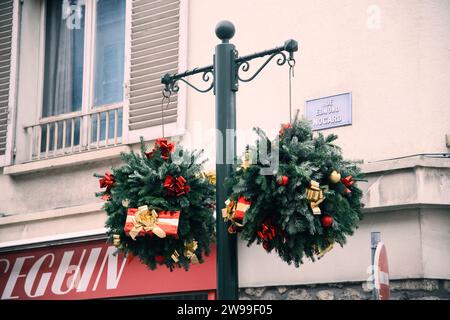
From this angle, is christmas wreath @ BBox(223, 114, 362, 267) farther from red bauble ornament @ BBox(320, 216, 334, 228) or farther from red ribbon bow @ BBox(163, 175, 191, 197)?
red ribbon bow @ BBox(163, 175, 191, 197)

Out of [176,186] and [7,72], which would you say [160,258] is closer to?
[176,186]

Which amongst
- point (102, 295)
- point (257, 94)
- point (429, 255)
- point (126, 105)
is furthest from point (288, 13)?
point (102, 295)

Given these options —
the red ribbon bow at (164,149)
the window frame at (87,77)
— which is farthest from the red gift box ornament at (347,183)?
A: the window frame at (87,77)

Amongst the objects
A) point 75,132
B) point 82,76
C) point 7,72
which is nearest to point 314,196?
point 75,132

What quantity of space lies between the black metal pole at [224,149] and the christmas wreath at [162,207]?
0.34m

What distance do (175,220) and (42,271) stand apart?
186 inches

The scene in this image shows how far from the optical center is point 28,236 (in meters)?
10.3

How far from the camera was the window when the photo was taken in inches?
410

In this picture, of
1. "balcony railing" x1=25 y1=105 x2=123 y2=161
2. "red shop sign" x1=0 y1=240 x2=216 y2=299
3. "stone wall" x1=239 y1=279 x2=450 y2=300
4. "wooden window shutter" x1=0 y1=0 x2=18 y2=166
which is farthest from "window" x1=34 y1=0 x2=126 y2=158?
"stone wall" x1=239 y1=279 x2=450 y2=300

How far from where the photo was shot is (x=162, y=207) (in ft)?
19.4

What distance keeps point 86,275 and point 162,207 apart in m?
4.18

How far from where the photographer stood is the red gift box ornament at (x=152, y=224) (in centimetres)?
583

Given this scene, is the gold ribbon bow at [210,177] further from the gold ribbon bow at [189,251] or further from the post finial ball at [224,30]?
the post finial ball at [224,30]

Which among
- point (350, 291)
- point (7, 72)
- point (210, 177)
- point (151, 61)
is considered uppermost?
point (7, 72)
